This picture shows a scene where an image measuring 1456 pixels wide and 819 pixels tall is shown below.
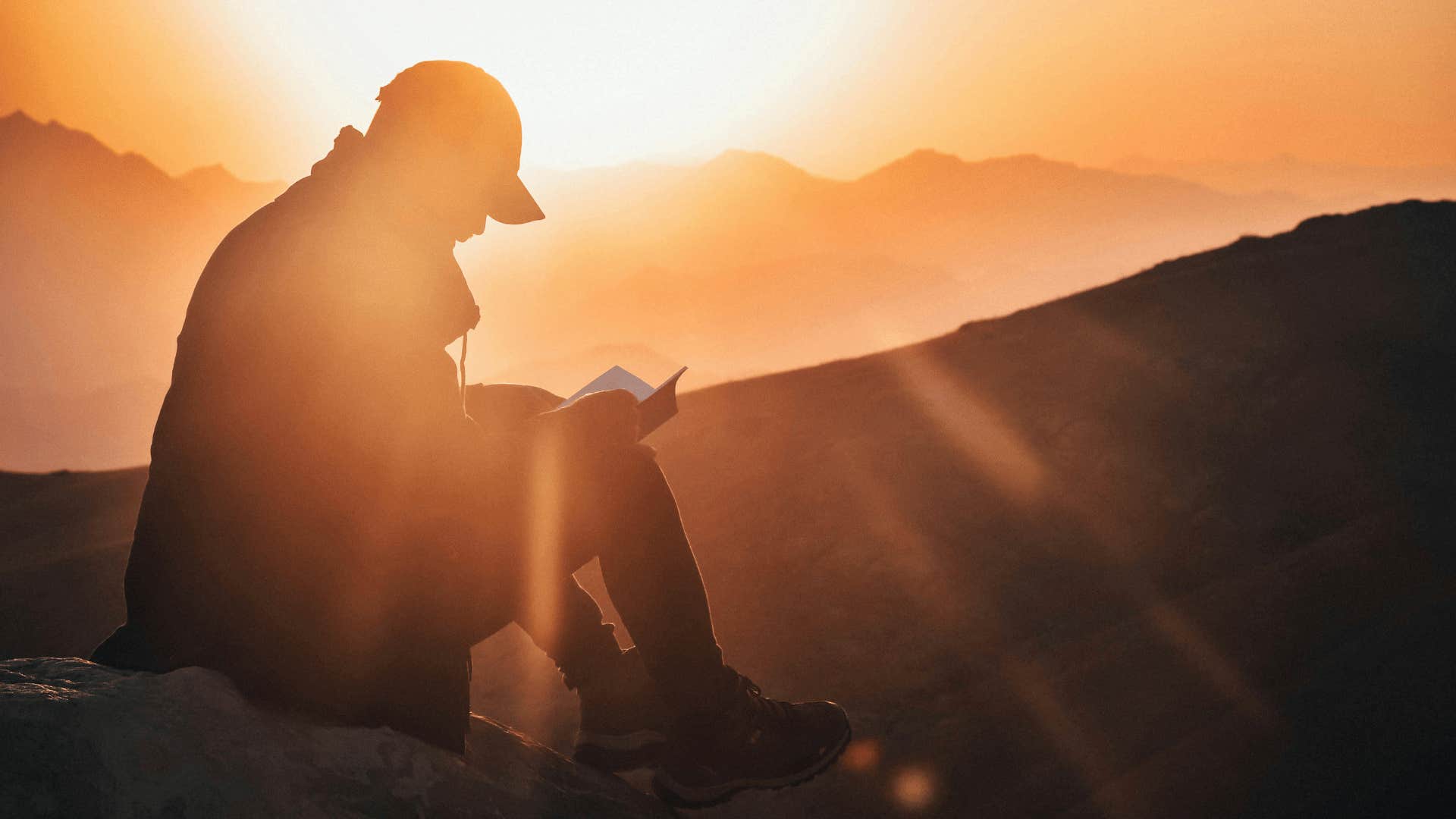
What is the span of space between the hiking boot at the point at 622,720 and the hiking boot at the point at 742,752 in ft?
0.43

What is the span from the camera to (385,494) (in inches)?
75.6

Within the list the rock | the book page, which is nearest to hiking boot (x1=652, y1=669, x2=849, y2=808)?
the rock

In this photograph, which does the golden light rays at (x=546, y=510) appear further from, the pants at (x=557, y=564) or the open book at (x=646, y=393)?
the open book at (x=646, y=393)

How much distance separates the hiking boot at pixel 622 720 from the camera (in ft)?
8.04

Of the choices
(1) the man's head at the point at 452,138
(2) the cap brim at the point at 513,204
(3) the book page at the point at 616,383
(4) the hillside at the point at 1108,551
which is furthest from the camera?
(3) the book page at the point at 616,383

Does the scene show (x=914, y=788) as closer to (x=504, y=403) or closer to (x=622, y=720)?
(x=622, y=720)

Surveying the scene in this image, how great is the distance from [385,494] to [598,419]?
0.49 metres

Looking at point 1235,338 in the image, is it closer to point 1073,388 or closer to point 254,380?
point 1073,388

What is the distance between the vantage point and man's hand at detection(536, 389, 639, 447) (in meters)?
2.08

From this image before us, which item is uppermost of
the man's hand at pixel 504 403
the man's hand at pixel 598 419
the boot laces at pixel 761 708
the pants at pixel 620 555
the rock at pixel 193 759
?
the man's hand at pixel 504 403

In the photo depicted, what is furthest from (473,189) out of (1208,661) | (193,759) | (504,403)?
(1208,661)

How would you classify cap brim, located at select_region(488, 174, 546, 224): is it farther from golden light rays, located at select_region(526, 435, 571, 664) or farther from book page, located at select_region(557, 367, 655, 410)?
golden light rays, located at select_region(526, 435, 571, 664)

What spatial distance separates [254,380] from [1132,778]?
2489 mm

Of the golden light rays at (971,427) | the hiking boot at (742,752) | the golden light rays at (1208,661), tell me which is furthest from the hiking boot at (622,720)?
the golden light rays at (971,427)
